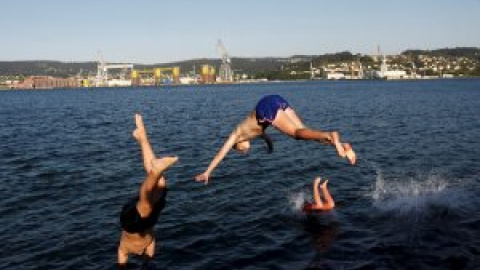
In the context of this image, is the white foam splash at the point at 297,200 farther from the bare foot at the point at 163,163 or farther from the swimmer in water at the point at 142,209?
the bare foot at the point at 163,163

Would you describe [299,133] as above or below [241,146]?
above

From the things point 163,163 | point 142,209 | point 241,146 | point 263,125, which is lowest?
point 142,209

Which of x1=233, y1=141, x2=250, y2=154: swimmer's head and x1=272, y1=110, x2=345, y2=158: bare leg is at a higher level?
x1=272, y1=110, x2=345, y2=158: bare leg

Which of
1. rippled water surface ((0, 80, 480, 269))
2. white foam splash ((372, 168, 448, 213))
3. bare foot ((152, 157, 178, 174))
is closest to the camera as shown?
bare foot ((152, 157, 178, 174))

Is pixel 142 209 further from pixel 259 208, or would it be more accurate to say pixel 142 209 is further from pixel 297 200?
pixel 297 200

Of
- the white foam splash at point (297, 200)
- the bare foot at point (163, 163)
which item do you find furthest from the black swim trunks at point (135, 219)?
the white foam splash at point (297, 200)

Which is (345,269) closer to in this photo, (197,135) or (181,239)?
(181,239)

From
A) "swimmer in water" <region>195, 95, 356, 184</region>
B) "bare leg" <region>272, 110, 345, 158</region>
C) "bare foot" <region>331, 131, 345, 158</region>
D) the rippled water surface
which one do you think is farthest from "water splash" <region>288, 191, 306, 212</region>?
"bare foot" <region>331, 131, 345, 158</region>

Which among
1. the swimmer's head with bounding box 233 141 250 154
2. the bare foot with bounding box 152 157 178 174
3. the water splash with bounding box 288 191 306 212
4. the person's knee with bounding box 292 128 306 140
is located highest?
the person's knee with bounding box 292 128 306 140

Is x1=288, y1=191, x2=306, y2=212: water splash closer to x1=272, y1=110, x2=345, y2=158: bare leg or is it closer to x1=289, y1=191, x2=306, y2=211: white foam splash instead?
x1=289, y1=191, x2=306, y2=211: white foam splash

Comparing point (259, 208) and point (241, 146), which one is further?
point (259, 208)

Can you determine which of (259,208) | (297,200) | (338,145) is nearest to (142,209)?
(338,145)

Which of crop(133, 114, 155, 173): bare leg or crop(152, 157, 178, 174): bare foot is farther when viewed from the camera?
crop(133, 114, 155, 173): bare leg

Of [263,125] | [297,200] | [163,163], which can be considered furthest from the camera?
[297,200]
